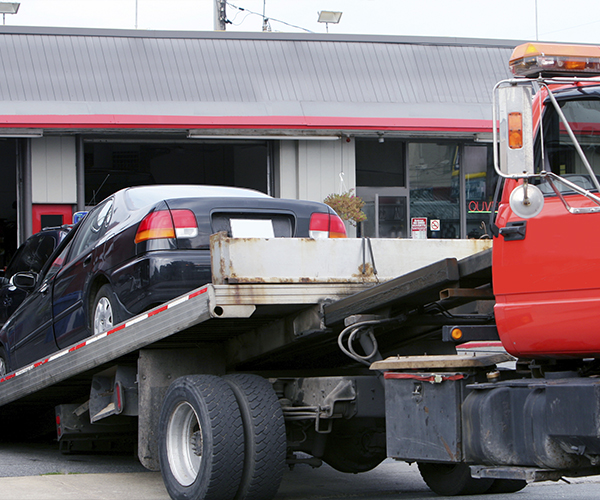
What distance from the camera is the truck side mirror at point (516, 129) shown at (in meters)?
3.88

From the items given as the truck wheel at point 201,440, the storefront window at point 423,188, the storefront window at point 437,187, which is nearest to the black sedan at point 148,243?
the truck wheel at point 201,440

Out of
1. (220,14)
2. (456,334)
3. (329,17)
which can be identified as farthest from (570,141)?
(220,14)

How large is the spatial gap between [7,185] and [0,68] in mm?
2478

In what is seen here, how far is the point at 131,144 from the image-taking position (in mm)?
19031

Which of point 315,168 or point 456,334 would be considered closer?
point 456,334

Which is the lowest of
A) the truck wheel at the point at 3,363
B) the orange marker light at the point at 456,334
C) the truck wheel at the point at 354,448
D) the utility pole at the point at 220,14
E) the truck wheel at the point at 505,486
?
the truck wheel at the point at 505,486

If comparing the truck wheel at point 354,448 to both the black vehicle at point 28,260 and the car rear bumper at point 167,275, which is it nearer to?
the car rear bumper at point 167,275

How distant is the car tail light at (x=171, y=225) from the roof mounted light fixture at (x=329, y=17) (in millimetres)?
16814

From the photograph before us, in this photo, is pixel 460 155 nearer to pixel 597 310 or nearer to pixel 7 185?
pixel 7 185

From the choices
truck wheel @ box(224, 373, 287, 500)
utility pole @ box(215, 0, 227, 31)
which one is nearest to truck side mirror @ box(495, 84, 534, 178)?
truck wheel @ box(224, 373, 287, 500)

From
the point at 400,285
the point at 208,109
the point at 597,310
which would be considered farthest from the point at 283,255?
the point at 208,109

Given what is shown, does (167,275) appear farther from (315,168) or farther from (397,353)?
(315,168)

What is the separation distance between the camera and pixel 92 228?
295 inches

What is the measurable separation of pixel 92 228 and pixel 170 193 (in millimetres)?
953
